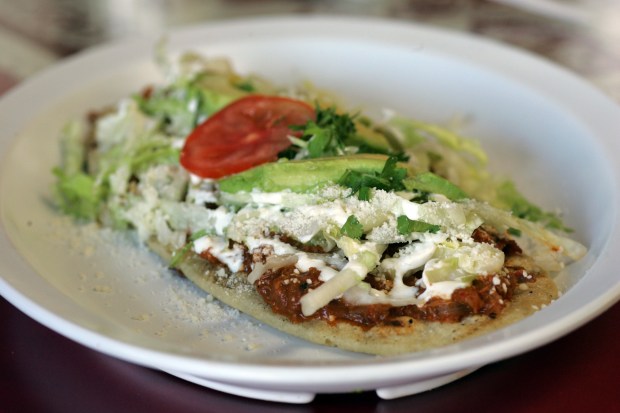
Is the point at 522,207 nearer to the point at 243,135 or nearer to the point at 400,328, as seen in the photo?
the point at 400,328

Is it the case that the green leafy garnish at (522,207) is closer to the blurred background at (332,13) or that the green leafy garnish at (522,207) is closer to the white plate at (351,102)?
the white plate at (351,102)

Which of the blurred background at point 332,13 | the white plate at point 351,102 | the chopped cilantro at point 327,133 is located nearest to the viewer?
the white plate at point 351,102

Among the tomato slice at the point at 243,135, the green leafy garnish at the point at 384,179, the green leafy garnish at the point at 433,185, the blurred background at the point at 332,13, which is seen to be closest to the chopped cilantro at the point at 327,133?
the tomato slice at the point at 243,135

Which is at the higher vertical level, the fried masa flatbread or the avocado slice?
the avocado slice

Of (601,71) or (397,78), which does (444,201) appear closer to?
(397,78)

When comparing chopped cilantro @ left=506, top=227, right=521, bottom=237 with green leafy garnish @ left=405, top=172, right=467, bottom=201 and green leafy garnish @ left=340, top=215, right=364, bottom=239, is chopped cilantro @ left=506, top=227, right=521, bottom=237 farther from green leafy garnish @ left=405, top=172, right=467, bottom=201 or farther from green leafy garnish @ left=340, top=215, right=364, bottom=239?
green leafy garnish @ left=340, top=215, right=364, bottom=239

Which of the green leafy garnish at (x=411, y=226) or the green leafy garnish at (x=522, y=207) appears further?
the green leafy garnish at (x=522, y=207)

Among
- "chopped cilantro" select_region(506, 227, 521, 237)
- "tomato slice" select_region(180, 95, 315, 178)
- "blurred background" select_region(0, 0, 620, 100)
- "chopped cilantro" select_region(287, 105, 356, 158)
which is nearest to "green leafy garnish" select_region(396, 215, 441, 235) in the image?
"chopped cilantro" select_region(506, 227, 521, 237)
